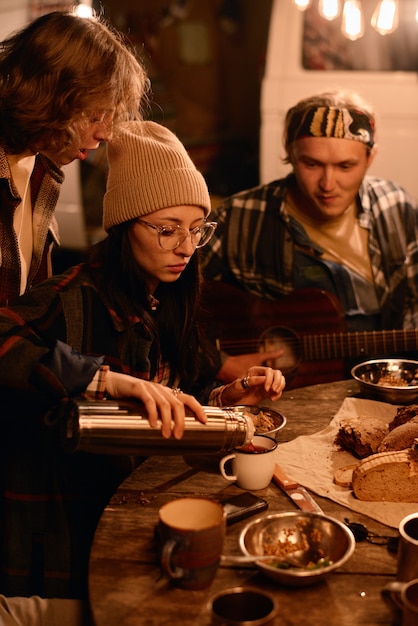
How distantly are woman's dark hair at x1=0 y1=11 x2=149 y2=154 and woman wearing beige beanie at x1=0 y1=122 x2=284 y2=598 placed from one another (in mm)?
156

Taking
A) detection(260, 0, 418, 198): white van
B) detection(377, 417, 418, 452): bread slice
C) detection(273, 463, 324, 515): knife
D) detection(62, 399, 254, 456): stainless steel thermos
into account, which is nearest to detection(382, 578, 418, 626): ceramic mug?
detection(273, 463, 324, 515): knife

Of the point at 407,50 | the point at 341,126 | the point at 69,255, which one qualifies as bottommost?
the point at 69,255

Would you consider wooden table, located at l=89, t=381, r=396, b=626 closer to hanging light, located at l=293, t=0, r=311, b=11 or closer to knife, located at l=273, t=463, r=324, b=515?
knife, located at l=273, t=463, r=324, b=515

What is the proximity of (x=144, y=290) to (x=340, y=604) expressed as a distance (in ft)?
3.92

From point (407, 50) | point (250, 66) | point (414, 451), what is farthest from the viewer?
point (250, 66)

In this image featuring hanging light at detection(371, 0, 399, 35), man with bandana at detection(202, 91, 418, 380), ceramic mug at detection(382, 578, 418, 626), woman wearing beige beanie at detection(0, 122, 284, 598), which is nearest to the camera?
ceramic mug at detection(382, 578, 418, 626)

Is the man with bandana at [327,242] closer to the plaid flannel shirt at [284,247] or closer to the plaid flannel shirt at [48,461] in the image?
the plaid flannel shirt at [284,247]

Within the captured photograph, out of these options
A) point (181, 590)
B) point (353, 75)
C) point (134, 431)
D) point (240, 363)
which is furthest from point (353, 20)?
point (181, 590)

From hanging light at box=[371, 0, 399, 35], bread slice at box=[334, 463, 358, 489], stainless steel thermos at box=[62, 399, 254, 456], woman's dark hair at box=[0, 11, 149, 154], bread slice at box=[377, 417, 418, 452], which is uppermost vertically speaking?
hanging light at box=[371, 0, 399, 35]

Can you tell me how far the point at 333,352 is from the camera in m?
3.61

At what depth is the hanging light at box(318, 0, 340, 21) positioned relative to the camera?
5094 mm

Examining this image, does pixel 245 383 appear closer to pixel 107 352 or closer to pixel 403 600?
pixel 107 352

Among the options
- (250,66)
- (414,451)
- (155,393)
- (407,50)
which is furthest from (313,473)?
(250,66)

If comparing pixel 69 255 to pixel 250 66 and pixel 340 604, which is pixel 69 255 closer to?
pixel 250 66
